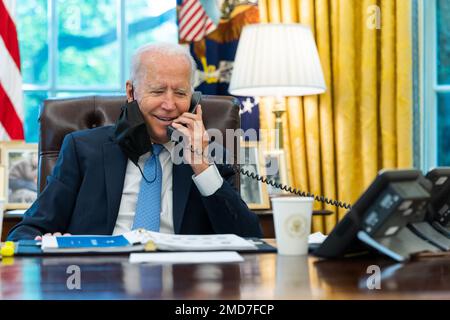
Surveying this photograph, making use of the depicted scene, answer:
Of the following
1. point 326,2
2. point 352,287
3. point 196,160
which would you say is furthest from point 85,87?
point 352,287

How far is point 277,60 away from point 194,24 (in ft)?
1.83

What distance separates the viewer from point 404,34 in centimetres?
337

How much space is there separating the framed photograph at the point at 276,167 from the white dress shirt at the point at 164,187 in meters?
1.04

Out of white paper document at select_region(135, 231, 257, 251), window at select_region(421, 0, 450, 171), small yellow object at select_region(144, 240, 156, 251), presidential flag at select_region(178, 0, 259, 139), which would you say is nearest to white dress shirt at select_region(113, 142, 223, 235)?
white paper document at select_region(135, 231, 257, 251)

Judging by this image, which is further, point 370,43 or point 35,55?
point 35,55

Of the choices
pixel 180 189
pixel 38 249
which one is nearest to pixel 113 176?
pixel 180 189

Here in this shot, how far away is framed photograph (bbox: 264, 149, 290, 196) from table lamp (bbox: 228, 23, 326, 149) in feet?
0.93

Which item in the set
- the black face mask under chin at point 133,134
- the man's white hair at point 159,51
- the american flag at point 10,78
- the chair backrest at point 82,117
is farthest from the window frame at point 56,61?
the black face mask under chin at point 133,134

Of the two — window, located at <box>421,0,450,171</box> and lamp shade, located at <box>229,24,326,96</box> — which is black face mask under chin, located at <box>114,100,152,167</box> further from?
window, located at <box>421,0,450,171</box>

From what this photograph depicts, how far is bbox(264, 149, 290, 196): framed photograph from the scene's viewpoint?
3146 mm

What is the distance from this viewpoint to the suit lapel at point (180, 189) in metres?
2.05

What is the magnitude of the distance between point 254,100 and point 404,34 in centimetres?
74

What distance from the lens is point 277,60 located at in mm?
3047

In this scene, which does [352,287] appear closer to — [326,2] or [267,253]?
[267,253]
